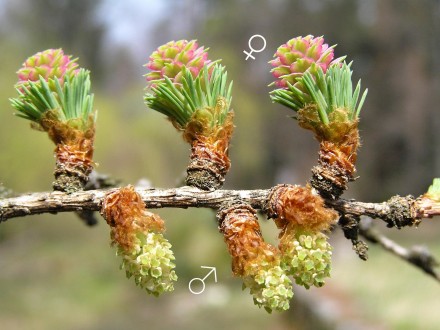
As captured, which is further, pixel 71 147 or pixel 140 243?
pixel 71 147

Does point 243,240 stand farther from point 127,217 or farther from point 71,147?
point 71,147

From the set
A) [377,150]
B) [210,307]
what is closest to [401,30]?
[377,150]

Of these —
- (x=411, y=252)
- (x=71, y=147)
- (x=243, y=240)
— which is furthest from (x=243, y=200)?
(x=411, y=252)

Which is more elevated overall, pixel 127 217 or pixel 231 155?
pixel 127 217

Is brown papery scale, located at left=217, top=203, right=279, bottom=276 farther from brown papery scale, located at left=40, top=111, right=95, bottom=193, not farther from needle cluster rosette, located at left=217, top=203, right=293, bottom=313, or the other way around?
brown papery scale, located at left=40, top=111, right=95, bottom=193

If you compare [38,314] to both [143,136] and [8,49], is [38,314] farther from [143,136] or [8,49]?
[143,136]

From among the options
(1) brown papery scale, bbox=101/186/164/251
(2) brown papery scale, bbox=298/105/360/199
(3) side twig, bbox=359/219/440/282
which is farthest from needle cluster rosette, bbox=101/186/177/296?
(3) side twig, bbox=359/219/440/282

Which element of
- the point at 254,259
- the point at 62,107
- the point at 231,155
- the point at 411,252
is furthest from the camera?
the point at 231,155
